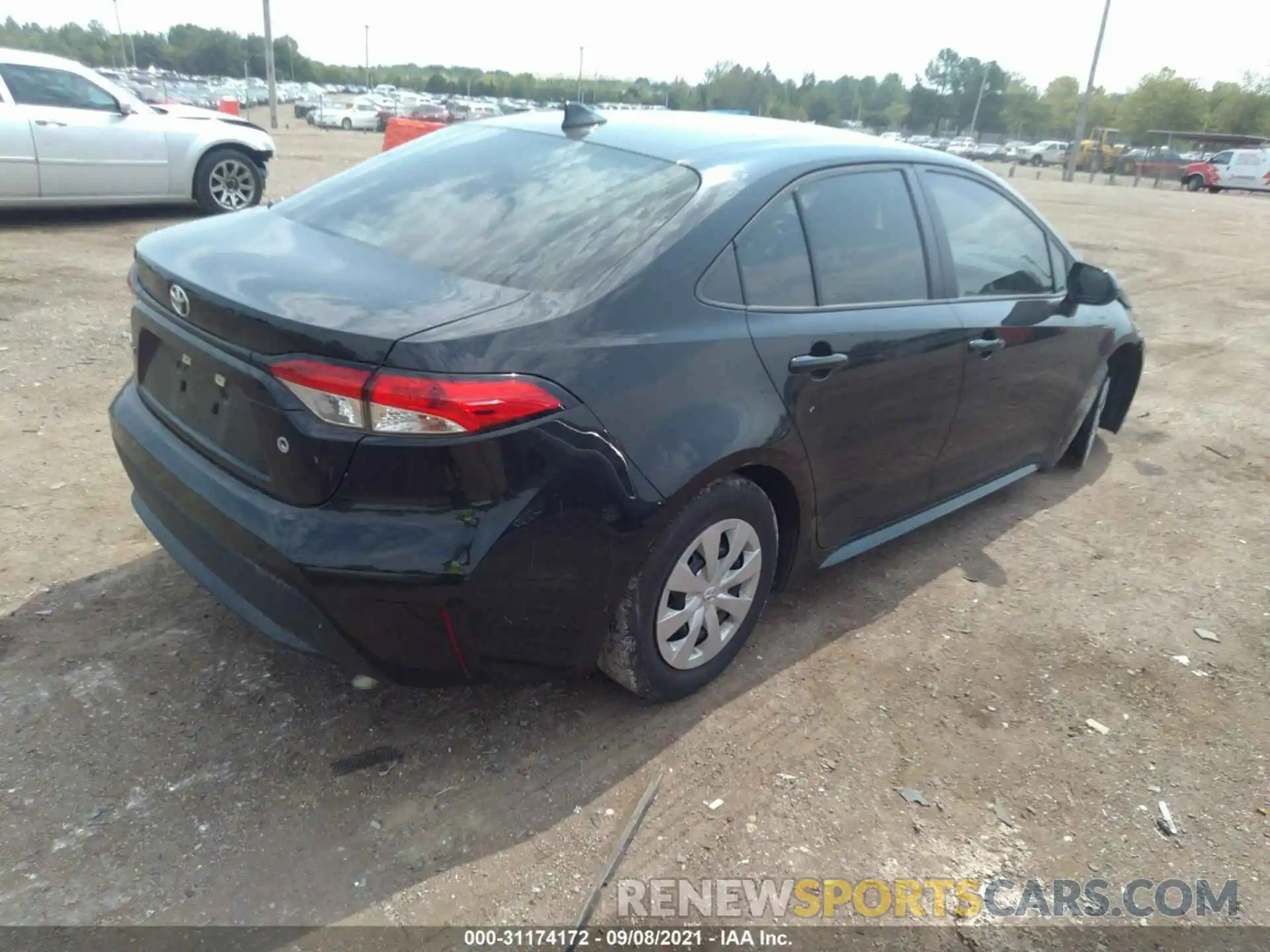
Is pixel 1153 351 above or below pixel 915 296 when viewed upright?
below

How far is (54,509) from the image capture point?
Result: 3854 mm

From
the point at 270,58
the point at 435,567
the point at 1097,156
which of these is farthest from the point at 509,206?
the point at 1097,156

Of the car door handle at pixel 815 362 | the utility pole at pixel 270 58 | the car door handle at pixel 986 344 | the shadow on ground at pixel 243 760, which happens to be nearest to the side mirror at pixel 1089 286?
the car door handle at pixel 986 344

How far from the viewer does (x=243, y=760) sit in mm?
2623

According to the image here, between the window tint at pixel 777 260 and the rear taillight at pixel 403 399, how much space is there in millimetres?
962

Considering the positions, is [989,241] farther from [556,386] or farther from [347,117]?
[347,117]

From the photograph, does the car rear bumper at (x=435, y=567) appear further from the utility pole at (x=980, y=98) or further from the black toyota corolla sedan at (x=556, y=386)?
the utility pole at (x=980, y=98)

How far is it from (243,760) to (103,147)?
29.2 ft

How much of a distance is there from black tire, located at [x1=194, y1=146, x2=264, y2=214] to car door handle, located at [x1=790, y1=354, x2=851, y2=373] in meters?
8.77

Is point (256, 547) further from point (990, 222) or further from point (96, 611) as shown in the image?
point (990, 222)

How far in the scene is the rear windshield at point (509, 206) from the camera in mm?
2596

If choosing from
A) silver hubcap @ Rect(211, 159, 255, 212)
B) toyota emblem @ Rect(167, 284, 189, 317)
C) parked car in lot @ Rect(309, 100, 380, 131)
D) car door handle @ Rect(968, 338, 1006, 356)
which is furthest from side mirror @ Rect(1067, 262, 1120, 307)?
parked car in lot @ Rect(309, 100, 380, 131)

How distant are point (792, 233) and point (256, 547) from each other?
1.87 metres

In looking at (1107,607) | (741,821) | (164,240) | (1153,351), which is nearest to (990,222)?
(1107,607)
